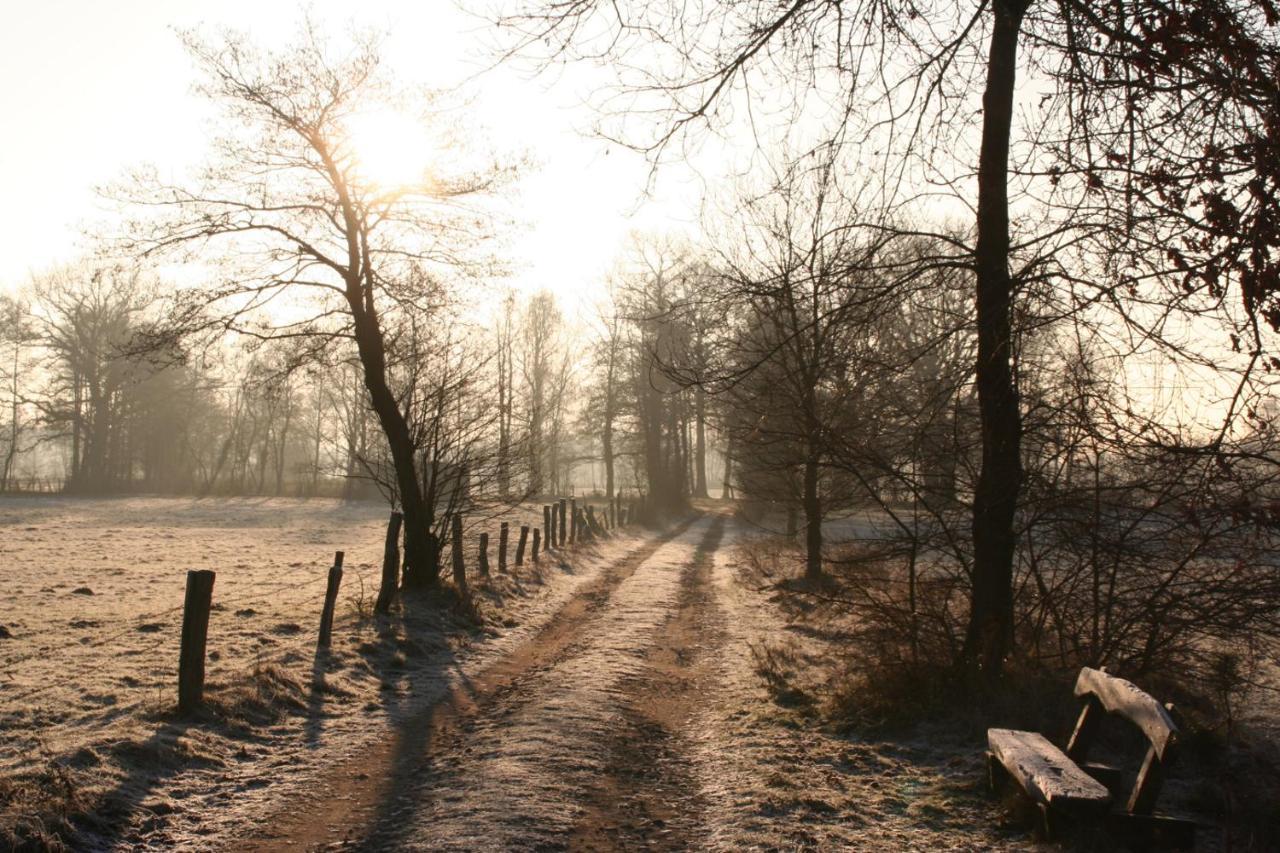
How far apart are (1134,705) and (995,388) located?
3.26 metres

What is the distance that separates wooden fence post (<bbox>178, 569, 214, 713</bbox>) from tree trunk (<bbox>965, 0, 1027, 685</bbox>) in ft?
21.4

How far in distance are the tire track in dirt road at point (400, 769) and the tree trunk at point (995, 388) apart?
4.37 metres

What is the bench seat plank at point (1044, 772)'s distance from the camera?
4684 mm

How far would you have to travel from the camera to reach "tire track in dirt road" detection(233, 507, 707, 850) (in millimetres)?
5500

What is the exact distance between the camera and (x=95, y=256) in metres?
13.2

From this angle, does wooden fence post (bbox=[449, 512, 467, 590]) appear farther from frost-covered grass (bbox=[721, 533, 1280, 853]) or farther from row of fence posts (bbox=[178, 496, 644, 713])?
frost-covered grass (bbox=[721, 533, 1280, 853])

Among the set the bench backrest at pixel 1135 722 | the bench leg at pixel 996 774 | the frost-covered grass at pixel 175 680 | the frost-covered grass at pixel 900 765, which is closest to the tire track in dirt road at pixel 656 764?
the frost-covered grass at pixel 900 765

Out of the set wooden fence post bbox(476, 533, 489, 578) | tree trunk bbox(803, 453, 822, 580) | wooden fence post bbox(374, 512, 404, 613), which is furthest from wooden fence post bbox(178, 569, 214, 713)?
tree trunk bbox(803, 453, 822, 580)

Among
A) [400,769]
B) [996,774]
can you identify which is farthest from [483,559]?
[996,774]

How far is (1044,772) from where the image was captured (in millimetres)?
5051

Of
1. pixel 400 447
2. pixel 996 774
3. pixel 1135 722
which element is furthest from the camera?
pixel 400 447

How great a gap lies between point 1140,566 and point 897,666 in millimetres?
2146

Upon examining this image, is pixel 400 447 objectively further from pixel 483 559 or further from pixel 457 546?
pixel 483 559

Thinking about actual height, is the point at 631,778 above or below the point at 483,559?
below
